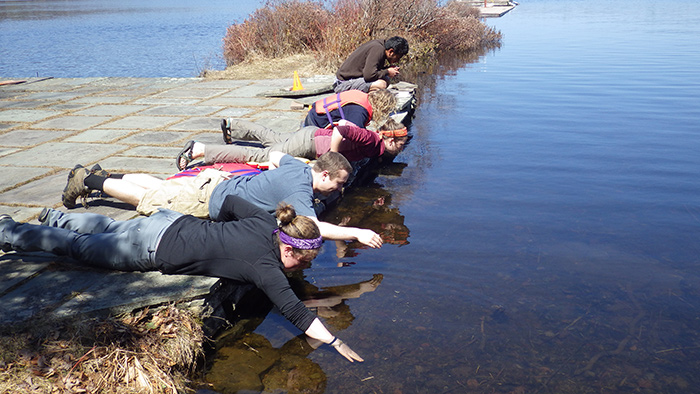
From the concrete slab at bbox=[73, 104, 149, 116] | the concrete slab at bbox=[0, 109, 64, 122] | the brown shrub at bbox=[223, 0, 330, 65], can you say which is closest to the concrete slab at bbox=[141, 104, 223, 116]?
the concrete slab at bbox=[73, 104, 149, 116]

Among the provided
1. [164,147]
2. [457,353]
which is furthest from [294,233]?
[164,147]

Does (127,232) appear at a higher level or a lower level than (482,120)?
higher

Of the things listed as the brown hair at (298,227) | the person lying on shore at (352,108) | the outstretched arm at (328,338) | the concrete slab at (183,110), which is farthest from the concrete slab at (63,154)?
the outstretched arm at (328,338)

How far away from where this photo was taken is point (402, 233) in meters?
5.68

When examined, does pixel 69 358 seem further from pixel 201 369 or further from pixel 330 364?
pixel 330 364

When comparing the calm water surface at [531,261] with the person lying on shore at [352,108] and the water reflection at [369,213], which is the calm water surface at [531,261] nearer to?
the water reflection at [369,213]

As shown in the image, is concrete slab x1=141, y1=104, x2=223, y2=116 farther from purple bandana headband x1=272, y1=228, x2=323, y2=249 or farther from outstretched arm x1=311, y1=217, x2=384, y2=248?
purple bandana headband x1=272, y1=228, x2=323, y2=249

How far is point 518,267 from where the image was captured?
16.3ft

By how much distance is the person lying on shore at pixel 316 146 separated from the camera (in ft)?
19.1

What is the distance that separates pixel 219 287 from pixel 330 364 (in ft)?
2.90

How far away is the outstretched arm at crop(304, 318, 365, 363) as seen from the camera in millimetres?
3479

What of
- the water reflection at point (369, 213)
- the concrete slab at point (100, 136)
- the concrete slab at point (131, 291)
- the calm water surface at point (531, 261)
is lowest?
the calm water surface at point (531, 261)

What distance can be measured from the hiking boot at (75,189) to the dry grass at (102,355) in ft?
6.17

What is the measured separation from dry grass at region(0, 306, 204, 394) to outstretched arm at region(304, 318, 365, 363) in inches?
28.3
